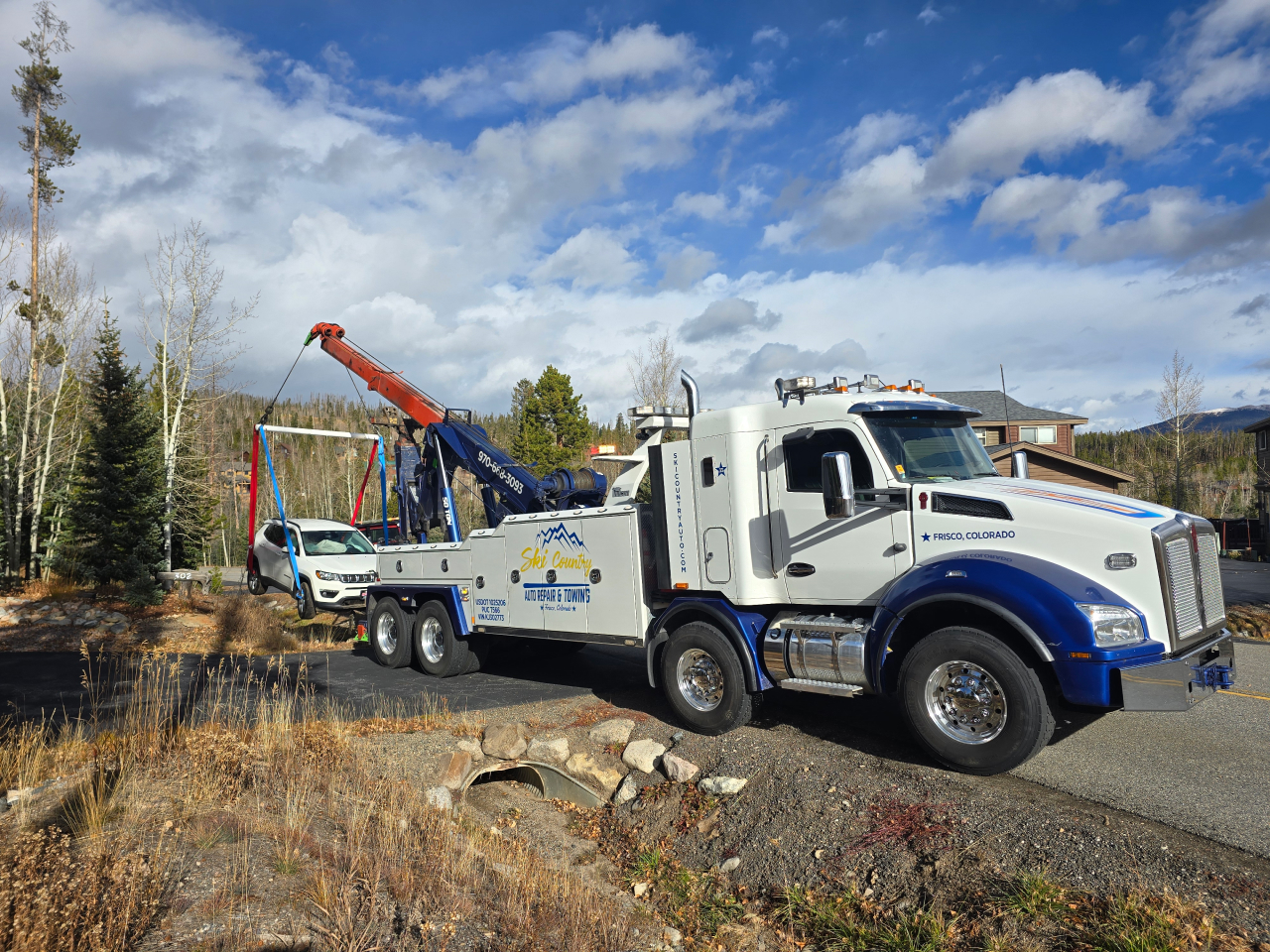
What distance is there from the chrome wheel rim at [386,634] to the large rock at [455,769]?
16.5ft

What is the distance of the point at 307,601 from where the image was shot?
1677cm

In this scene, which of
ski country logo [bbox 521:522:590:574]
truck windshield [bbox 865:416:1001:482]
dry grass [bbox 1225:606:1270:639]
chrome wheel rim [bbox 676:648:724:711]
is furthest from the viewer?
dry grass [bbox 1225:606:1270:639]

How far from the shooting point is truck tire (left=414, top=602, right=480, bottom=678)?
10797 mm

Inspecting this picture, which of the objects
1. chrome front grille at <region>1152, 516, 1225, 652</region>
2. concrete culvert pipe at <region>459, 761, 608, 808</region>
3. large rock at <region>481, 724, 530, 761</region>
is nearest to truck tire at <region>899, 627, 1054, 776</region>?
chrome front grille at <region>1152, 516, 1225, 652</region>

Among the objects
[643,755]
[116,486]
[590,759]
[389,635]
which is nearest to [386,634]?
[389,635]

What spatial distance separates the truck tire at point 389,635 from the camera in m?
11.7

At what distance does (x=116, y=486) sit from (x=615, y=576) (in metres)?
17.5

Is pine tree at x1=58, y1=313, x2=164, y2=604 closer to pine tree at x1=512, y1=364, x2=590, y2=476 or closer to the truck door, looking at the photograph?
the truck door

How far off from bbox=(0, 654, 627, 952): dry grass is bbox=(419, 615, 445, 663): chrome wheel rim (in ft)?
13.5

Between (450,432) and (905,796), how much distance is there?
868 centimetres

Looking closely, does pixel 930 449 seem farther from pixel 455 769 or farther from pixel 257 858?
pixel 257 858

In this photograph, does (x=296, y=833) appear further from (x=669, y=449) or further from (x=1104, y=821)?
(x=1104, y=821)

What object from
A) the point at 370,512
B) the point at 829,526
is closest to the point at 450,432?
the point at 829,526

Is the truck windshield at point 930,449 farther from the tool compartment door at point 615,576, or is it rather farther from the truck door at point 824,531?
the tool compartment door at point 615,576
